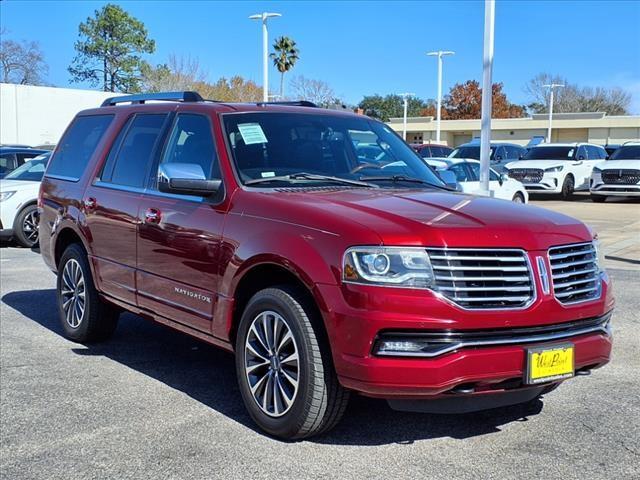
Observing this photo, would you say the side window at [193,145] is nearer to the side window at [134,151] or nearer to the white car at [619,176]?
the side window at [134,151]

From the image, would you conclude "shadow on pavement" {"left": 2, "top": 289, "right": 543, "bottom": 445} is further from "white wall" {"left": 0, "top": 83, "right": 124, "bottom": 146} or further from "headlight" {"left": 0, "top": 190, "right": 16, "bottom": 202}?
"white wall" {"left": 0, "top": 83, "right": 124, "bottom": 146}

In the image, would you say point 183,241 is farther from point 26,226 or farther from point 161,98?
point 26,226

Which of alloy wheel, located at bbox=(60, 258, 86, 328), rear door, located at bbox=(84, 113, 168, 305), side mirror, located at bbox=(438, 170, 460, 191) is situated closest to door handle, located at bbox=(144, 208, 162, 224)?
rear door, located at bbox=(84, 113, 168, 305)

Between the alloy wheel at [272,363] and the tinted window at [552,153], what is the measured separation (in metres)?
22.1

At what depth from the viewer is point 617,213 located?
1945 centimetres

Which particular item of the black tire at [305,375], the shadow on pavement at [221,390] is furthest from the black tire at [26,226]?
the black tire at [305,375]

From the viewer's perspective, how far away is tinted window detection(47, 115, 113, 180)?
6.40m

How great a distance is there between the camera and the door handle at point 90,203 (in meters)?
5.98

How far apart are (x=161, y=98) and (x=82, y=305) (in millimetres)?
1880

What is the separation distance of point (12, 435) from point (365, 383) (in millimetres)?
2139

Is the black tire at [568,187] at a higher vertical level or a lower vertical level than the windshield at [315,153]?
lower

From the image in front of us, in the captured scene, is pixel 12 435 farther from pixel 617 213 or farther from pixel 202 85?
pixel 202 85

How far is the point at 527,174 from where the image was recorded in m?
23.6

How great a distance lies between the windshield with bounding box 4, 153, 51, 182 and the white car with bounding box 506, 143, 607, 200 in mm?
14444
